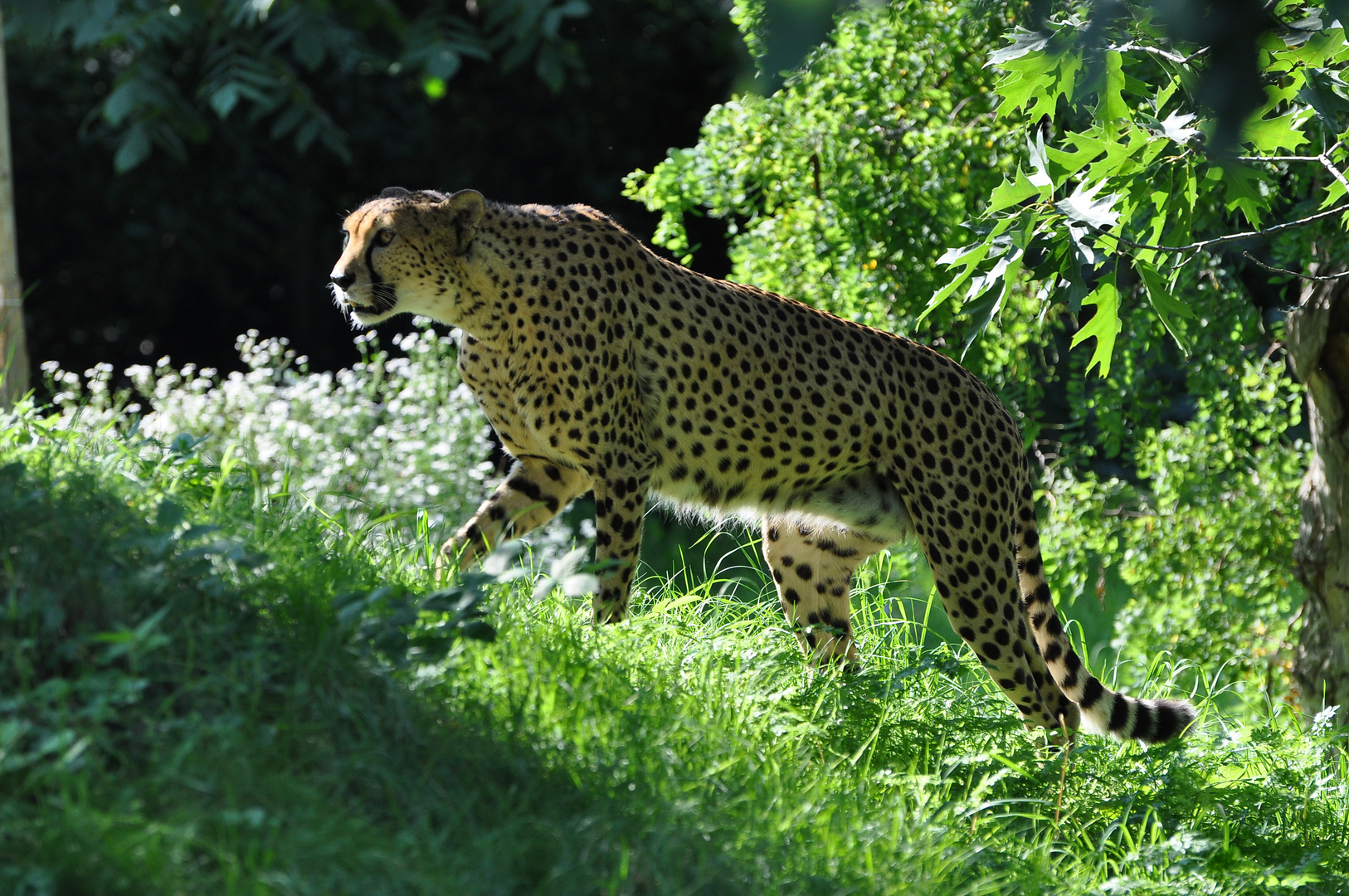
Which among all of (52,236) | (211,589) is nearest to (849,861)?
(211,589)

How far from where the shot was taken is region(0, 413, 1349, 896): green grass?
92.1 inches

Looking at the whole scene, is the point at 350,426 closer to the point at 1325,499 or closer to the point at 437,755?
the point at 437,755

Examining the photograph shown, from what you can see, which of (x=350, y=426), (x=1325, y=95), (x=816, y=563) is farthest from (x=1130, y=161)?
(x=350, y=426)

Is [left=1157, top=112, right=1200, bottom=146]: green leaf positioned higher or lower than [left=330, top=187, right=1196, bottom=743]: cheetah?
higher

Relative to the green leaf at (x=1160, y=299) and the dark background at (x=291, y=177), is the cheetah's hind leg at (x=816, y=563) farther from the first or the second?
the dark background at (x=291, y=177)

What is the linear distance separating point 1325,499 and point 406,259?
3262 mm

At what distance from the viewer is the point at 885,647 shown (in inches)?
174

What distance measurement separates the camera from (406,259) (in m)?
3.88

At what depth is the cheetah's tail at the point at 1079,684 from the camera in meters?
4.02

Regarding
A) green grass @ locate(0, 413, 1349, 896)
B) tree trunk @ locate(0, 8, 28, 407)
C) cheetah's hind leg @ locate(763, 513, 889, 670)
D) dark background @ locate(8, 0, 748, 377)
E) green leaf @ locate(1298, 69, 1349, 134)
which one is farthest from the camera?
dark background @ locate(8, 0, 748, 377)

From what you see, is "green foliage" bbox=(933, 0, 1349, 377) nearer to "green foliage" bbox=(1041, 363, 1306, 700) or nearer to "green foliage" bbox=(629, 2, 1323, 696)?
"green foliage" bbox=(629, 2, 1323, 696)

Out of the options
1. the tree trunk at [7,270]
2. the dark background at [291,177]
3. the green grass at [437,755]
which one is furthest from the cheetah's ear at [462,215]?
the dark background at [291,177]

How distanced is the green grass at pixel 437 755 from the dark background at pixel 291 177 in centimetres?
722

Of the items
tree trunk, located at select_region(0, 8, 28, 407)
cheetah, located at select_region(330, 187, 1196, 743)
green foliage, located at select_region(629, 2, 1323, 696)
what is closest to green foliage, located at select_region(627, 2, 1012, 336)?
green foliage, located at select_region(629, 2, 1323, 696)
